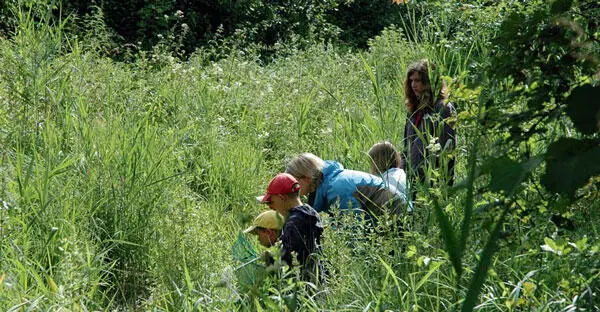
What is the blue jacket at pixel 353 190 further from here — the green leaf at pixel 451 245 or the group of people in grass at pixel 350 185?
the green leaf at pixel 451 245

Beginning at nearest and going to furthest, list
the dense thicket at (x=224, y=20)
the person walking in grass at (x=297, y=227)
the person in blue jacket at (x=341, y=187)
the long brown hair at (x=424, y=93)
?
the person walking in grass at (x=297, y=227)
the person in blue jacket at (x=341, y=187)
the long brown hair at (x=424, y=93)
the dense thicket at (x=224, y=20)

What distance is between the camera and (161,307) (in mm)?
3600

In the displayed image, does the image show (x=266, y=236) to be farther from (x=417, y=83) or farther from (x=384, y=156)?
(x=417, y=83)

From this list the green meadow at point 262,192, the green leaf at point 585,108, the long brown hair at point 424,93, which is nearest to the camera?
the green leaf at point 585,108

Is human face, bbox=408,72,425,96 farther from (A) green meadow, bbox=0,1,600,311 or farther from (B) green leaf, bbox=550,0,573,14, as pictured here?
(B) green leaf, bbox=550,0,573,14

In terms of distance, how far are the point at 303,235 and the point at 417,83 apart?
176 cm

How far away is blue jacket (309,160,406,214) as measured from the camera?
4.49m

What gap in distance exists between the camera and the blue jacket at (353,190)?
449cm

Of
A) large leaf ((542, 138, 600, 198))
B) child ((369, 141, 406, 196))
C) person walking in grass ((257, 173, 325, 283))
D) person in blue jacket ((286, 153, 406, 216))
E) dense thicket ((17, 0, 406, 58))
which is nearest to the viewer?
large leaf ((542, 138, 600, 198))

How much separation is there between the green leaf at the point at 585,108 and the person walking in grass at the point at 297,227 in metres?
2.41

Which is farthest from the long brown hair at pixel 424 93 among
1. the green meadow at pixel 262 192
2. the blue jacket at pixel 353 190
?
the blue jacket at pixel 353 190

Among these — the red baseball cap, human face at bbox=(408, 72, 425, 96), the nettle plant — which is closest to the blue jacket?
the red baseball cap

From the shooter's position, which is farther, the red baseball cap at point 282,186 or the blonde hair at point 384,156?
the blonde hair at point 384,156

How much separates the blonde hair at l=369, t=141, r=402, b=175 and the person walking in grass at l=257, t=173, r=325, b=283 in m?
0.73
